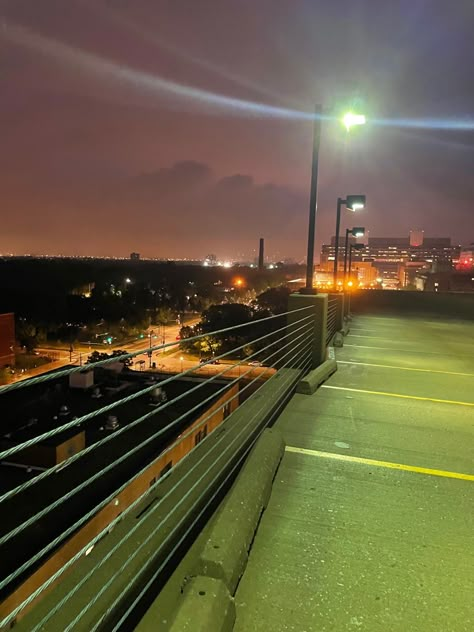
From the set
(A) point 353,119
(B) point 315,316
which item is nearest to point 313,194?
(A) point 353,119

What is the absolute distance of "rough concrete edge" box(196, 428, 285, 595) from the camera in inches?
90.4

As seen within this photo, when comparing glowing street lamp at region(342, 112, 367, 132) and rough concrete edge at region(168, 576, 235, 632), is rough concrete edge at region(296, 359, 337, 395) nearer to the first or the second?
rough concrete edge at region(168, 576, 235, 632)

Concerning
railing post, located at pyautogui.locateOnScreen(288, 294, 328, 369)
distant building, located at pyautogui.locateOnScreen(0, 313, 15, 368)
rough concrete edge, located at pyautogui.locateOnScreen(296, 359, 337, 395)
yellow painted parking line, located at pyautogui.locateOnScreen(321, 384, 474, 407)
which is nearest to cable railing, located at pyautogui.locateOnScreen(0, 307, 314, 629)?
railing post, located at pyautogui.locateOnScreen(288, 294, 328, 369)

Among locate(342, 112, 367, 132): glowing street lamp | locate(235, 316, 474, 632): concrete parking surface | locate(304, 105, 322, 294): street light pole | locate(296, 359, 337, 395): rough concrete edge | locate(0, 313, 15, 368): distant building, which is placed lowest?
locate(0, 313, 15, 368): distant building

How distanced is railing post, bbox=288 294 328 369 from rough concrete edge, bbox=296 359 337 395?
253mm

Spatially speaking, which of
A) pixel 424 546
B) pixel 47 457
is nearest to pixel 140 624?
pixel 424 546

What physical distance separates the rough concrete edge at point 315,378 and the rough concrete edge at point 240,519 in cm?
252

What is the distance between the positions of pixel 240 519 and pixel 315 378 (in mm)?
4106

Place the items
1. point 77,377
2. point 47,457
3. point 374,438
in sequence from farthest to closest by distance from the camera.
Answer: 1. point 77,377
2. point 47,457
3. point 374,438

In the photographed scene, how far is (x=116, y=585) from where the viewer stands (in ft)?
7.43

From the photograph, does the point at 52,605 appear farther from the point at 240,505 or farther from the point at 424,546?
the point at 424,546

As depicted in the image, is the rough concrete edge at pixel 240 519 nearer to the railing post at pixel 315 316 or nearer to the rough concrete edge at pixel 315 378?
the rough concrete edge at pixel 315 378

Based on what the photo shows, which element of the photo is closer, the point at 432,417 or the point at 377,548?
the point at 377,548

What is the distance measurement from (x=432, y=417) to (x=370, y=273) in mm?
70470
